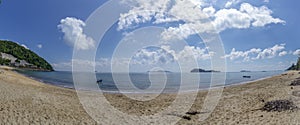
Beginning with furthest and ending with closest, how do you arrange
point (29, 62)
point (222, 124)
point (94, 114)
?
1. point (29, 62)
2. point (94, 114)
3. point (222, 124)

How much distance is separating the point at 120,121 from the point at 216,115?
5427 millimetres

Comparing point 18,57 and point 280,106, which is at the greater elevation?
point 18,57

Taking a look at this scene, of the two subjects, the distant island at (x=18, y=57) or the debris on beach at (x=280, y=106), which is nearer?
the debris on beach at (x=280, y=106)

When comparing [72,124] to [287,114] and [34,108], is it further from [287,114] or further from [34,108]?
[287,114]

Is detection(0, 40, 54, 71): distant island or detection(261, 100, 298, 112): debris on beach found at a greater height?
detection(0, 40, 54, 71): distant island

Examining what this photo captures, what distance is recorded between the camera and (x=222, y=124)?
1284 centimetres

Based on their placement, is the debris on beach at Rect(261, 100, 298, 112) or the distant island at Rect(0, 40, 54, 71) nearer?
the debris on beach at Rect(261, 100, 298, 112)

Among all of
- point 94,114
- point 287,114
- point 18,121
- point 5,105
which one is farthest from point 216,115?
point 5,105

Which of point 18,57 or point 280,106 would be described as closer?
point 280,106

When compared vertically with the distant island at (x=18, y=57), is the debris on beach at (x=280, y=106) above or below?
below

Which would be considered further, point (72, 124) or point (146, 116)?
point (146, 116)

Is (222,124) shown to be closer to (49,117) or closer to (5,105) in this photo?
(49,117)

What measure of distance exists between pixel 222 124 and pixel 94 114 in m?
6.80

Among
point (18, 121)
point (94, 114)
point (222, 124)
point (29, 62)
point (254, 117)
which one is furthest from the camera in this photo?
point (29, 62)
